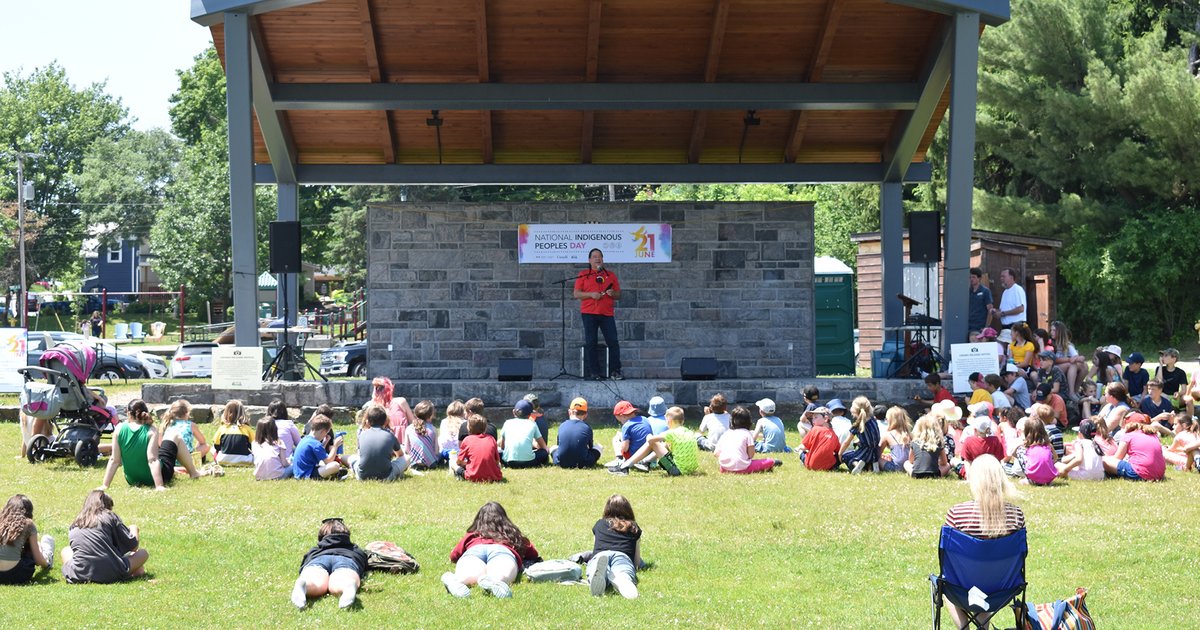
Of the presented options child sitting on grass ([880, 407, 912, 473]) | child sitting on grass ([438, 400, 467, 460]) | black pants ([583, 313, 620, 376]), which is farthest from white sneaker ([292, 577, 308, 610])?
black pants ([583, 313, 620, 376])

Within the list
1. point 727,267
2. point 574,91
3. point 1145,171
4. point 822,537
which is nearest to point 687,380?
point 727,267

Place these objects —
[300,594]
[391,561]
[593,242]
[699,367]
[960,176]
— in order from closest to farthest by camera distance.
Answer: [300,594] < [391,561] < [960,176] < [699,367] < [593,242]

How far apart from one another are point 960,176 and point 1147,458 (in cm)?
600

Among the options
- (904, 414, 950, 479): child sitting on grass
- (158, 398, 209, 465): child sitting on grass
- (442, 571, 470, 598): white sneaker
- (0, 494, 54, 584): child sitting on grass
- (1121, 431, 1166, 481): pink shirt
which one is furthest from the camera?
(904, 414, 950, 479): child sitting on grass

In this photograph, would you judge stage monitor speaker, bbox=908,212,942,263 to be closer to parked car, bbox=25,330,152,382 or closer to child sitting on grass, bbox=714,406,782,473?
child sitting on grass, bbox=714,406,782,473

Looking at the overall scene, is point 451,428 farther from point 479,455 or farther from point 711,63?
point 711,63

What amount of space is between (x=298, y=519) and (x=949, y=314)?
10089mm

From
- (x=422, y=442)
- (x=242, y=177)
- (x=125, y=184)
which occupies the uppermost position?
(x=125, y=184)

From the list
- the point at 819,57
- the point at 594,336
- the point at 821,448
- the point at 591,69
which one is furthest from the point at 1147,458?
the point at 591,69

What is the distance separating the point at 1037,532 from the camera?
1009cm

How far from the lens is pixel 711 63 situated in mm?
18891

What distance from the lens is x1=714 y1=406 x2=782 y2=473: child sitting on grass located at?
43.4 ft

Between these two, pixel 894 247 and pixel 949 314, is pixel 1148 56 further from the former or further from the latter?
pixel 949 314

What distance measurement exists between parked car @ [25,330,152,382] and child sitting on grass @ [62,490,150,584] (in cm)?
1825
